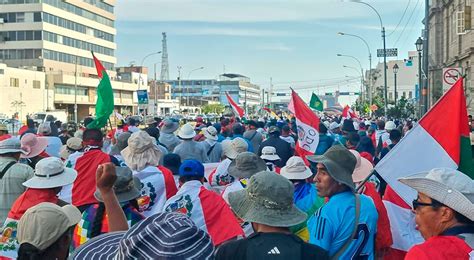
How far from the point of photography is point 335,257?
A: 4.41m

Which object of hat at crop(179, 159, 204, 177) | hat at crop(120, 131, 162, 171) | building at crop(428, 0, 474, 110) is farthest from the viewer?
building at crop(428, 0, 474, 110)

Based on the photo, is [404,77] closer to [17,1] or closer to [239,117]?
[17,1]

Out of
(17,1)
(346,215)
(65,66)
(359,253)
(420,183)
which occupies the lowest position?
(359,253)

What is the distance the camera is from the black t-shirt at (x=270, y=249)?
3229 mm

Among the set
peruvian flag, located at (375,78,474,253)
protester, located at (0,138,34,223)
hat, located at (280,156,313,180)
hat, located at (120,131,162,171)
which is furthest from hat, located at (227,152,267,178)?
protester, located at (0,138,34,223)

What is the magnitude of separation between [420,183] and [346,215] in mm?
1084

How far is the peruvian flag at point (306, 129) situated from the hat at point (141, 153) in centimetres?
333

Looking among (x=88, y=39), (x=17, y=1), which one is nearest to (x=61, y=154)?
(x=17, y=1)

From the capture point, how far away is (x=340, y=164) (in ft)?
15.8

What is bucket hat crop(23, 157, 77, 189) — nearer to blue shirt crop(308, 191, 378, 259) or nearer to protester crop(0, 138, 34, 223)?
protester crop(0, 138, 34, 223)

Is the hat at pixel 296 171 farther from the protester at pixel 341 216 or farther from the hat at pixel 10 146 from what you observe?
the hat at pixel 10 146

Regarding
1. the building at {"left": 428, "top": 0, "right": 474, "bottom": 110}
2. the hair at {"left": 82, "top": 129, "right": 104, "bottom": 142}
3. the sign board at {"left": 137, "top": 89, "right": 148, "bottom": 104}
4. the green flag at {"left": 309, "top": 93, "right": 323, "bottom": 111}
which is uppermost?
the building at {"left": 428, "top": 0, "right": 474, "bottom": 110}

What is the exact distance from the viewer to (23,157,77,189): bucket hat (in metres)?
5.44

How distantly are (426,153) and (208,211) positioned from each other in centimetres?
192
